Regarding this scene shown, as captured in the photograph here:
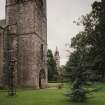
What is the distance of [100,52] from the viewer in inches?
1547

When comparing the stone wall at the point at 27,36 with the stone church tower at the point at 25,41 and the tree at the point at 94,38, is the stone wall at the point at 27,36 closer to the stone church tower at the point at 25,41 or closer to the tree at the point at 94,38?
the stone church tower at the point at 25,41

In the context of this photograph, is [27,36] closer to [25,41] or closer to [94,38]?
[25,41]

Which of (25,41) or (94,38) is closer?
(25,41)

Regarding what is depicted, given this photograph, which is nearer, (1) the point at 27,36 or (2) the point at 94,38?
(1) the point at 27,36

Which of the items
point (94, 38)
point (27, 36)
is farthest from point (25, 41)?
point (94, 38)

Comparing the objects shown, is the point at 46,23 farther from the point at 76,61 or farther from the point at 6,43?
the point at 76,61

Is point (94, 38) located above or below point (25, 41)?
above

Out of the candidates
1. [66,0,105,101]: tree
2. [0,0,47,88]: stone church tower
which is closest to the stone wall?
[0,0,47,88]: stone church tower

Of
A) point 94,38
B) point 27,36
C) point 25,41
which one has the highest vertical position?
point 94,38

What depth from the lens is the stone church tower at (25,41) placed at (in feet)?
101

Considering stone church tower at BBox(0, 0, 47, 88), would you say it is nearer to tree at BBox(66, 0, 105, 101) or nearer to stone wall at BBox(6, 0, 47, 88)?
stone wall at BBox(6, 0, 47, 88)

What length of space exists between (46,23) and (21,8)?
224 inches

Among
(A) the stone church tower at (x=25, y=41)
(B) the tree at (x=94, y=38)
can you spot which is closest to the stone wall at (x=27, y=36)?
(A) the stone church tower at (x=25, y=41)

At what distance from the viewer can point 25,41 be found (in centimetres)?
3166
